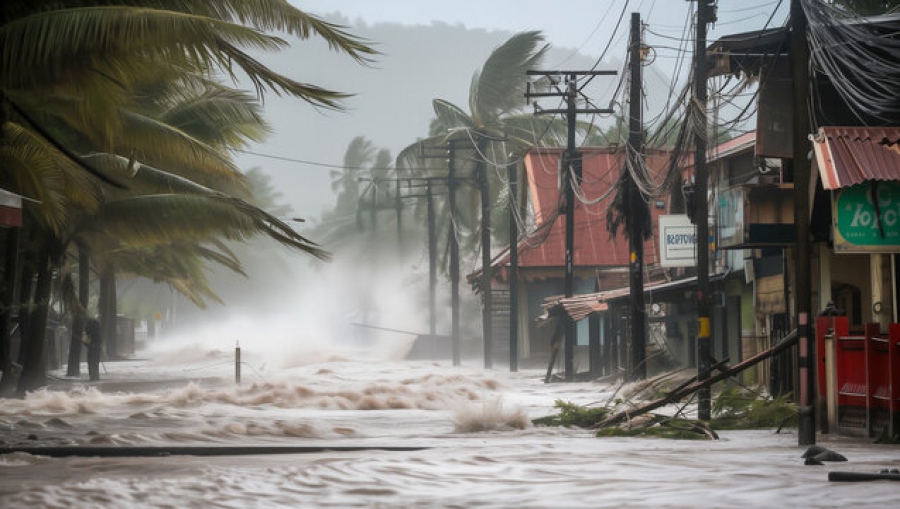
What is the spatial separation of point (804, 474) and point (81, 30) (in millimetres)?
9807

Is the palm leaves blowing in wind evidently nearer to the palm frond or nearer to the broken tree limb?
the broken tree limb

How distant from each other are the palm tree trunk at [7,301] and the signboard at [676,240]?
16791 millimetres

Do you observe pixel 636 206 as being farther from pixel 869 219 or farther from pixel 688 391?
pixel 869 219

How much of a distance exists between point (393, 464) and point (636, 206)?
18600 mm

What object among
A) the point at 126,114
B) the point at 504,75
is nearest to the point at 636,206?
the point at 126,114

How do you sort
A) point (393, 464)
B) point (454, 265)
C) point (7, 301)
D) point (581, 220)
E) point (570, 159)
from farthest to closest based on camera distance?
point (454, 265) → point (581, 220) → point (570, 159) → point (7, 301) → point (393, 464)

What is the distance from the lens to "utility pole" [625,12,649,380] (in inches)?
1229

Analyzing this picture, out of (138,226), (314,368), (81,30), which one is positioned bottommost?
(314,368)

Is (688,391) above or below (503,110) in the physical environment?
below

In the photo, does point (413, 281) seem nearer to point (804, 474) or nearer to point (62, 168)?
point (62, 168)

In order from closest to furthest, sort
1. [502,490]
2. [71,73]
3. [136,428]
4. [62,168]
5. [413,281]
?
[502,490]
[71,73]
[136,428]
[62,168]
[413,281]

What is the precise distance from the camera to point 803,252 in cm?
1805

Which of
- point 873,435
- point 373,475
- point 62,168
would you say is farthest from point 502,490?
point 62,168

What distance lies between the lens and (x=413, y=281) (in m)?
89.3
